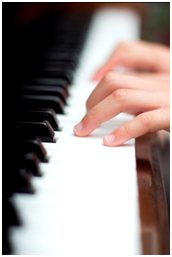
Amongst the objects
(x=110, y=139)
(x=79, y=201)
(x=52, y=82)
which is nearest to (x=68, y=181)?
(x=79, y=201)

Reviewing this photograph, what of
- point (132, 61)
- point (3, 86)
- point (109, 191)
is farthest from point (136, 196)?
point (132, 61)

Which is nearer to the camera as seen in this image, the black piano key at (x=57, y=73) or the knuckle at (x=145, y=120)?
the knuckle at (x=145, y=120)

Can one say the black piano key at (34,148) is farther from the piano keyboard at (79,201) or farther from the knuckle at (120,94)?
the knuckle at (120,94)

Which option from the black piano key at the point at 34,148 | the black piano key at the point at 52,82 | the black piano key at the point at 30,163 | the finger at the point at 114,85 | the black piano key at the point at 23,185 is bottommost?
the black piano key at the point at 23,185

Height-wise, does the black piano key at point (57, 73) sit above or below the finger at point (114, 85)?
above

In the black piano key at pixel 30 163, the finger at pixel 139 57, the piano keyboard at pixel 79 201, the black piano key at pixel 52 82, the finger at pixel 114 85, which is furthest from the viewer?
the finger at pixel 139 57

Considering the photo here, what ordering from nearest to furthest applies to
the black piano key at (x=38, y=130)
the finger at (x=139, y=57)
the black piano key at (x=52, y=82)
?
the black piano key at (x=38, y=130), the black piano key at (x=52, y=82), the finger at (x=139, y=57)

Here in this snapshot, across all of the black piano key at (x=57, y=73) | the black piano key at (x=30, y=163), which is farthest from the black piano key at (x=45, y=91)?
the black piano key at (x=30, y=163)

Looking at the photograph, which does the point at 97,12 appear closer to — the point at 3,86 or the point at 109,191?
the point at 3,86

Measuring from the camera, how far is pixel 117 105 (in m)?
→ 0.89

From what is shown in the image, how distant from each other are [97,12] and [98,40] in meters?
0.44

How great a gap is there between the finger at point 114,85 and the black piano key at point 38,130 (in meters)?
0.15

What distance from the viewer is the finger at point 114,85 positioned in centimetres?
95

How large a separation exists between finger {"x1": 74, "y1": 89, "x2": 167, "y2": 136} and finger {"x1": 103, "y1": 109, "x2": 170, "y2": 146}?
34mm
